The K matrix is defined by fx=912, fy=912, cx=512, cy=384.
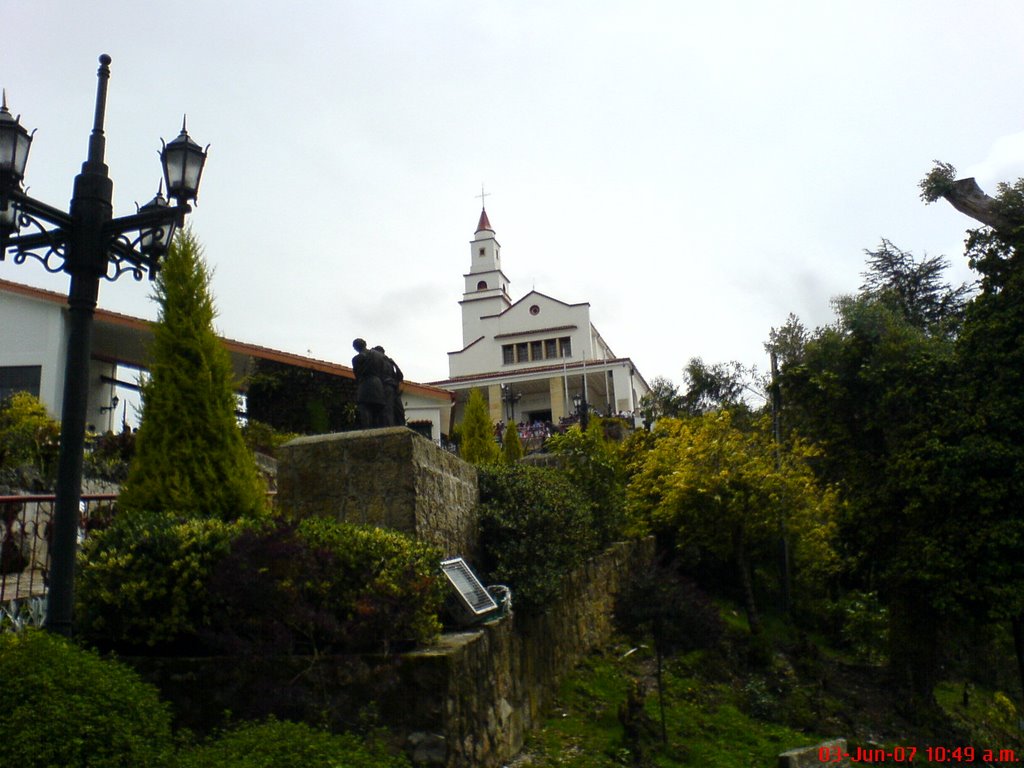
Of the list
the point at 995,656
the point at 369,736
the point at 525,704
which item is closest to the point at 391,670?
the point at 369,736

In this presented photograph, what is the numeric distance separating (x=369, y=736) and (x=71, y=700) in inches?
73.1

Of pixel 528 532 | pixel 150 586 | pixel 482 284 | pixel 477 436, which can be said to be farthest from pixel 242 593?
pixel 482 284

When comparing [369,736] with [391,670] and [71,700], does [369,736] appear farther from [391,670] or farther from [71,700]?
[71,700]

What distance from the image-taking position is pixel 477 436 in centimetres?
1841

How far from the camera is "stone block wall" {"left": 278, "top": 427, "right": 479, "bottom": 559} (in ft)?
26.1

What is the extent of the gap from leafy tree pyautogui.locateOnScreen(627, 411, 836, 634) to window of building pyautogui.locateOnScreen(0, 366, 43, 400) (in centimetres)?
1311

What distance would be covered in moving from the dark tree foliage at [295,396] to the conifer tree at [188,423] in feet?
44.0

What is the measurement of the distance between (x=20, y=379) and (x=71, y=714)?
59.0 ft

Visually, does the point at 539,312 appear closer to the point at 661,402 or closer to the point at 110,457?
the point at 661,402

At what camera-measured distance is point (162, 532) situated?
634cm

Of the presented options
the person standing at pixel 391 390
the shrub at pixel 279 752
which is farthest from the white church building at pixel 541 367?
the shrub at pixel 279 752

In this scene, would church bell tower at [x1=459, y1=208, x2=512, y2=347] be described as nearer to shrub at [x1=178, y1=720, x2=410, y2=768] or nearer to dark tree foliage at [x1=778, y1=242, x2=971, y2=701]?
dark tree foliage at [x1=778, y1=242, x2=971, y2=701]
